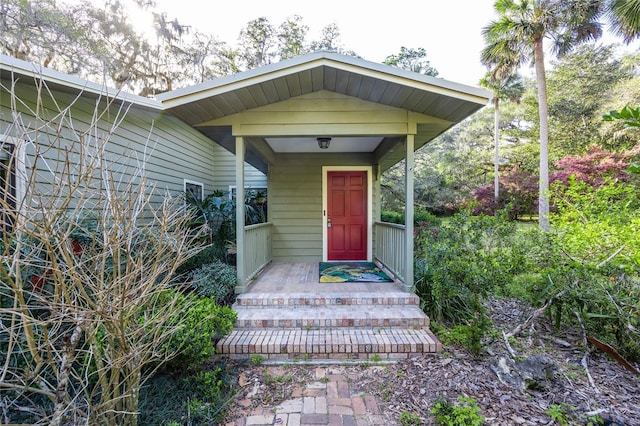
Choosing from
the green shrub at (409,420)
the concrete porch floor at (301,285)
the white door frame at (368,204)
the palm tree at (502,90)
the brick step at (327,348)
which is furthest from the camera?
the palm tree at (502,90)

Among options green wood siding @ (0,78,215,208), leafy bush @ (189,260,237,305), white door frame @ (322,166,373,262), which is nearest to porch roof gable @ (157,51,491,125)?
green wood siding @ (0,78,215,208)

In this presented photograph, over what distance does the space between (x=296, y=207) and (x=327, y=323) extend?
3271mm

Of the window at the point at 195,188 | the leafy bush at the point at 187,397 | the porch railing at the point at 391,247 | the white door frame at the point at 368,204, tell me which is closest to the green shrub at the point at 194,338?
the leafy bush at the point at 187,397

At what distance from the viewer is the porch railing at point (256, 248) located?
13.7 ft

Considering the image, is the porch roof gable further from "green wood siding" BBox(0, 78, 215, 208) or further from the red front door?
the red front door

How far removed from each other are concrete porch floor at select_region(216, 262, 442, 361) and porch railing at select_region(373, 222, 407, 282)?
296 millimetres

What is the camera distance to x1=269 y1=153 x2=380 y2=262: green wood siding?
243 inches

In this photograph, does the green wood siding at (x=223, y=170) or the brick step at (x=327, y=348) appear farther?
the green wood siding at (x=223, y=170)

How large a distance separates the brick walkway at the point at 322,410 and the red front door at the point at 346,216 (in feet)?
12.1

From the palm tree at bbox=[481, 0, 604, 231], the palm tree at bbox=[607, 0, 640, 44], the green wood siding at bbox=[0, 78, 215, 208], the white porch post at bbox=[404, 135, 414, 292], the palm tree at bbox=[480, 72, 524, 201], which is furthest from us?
the palm tree at bbox=[480, 72, 524, 201]

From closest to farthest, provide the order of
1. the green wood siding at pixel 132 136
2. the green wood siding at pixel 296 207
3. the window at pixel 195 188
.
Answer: the green wood siding at pixel 132 136, the green wood siding at pixel 296 207, the window at pixel 195 188

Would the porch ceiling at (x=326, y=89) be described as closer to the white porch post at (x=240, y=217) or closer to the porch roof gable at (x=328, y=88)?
the porch roof gable at (x=328, y=88)

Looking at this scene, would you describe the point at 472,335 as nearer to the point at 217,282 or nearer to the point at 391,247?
the point at 391,247

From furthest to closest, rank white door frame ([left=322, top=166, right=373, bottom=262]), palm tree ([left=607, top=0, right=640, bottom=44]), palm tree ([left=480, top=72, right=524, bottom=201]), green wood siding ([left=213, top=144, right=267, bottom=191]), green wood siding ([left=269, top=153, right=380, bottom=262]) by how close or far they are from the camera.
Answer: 1. palm tree ([left=480, top=72, right=524, bottom=201])
2. green wood siding ([left=213, top=144, right=267, bottom=191])
3. palm tree ([left=607, top=0, right=640, bottom=44])
4. green wood siding ([left=269, top=153, right=380, bottom=262])
5. white door frame ([left=322, top=166, right=373, bottom=262])
